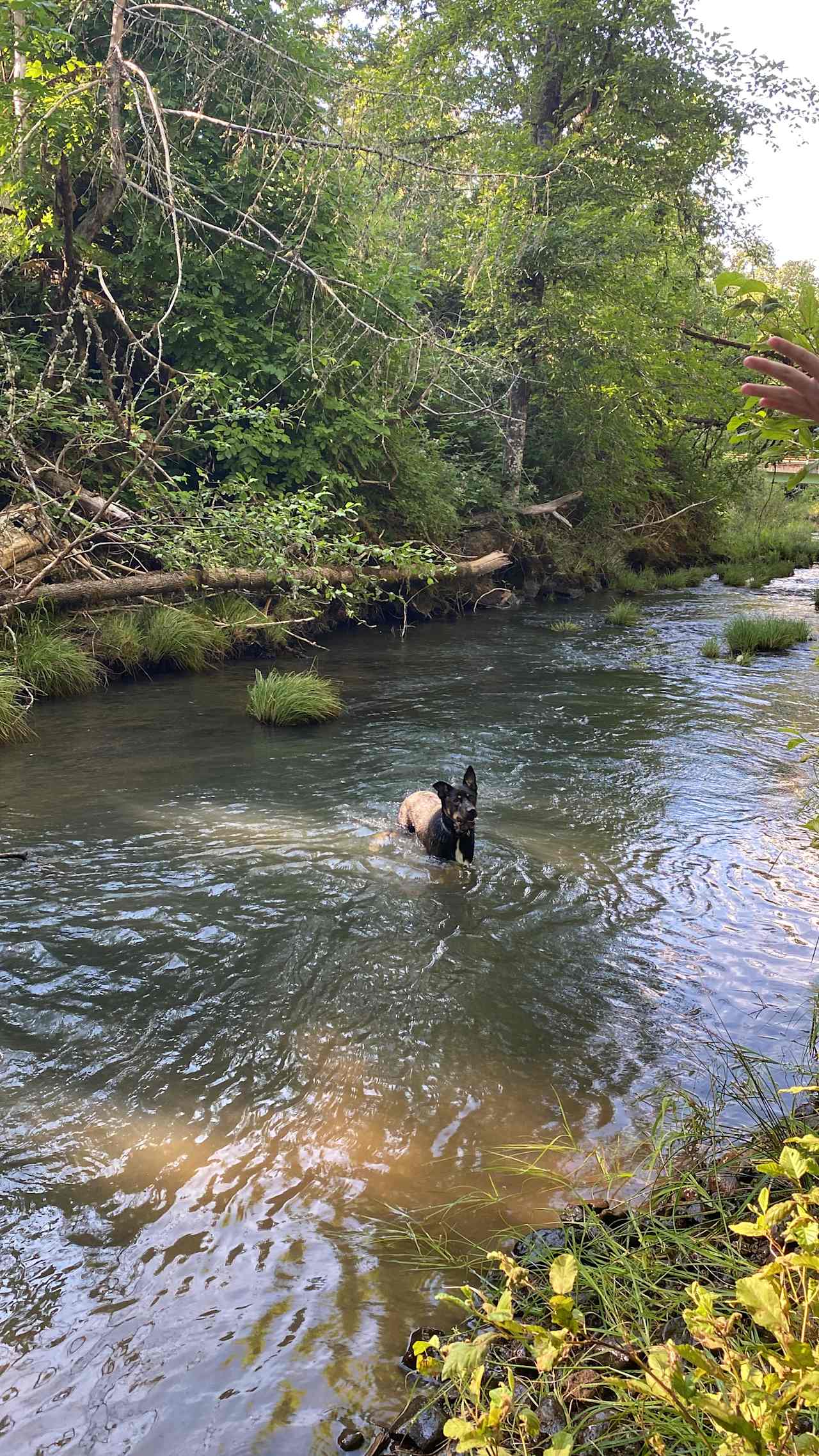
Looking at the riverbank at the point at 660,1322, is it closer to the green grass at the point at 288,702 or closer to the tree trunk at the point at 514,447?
the green grass at the point at 288,702

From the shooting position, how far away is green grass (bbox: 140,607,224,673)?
11.9 m

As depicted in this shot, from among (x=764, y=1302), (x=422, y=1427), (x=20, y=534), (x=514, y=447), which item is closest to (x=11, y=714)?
(x=20, y=534)

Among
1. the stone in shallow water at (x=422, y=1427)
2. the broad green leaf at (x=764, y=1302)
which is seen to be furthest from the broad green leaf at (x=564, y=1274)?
the stone in shallow water at (x=422, y=1427)

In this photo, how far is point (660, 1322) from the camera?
2.28 meters

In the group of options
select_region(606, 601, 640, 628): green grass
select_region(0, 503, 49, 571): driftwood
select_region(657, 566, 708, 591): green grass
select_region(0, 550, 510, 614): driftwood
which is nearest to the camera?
select_region(0, 503, 49, 571): driftwood

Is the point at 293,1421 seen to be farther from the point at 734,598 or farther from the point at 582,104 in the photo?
the point at 582,104

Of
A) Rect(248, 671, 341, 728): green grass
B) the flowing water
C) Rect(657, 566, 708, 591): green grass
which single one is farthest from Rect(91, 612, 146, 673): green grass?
Rect(657, 566, 708, 591): green grass

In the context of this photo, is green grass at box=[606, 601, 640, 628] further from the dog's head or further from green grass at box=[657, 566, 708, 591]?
the dog's head

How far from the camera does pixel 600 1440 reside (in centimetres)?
192

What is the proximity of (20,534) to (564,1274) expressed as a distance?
1051 centimetres

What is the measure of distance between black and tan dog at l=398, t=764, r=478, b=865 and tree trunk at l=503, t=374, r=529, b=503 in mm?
14175

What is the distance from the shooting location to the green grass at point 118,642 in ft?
37.3

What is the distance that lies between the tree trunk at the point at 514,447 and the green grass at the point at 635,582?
4087mm

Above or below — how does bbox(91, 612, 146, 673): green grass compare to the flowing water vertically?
above
